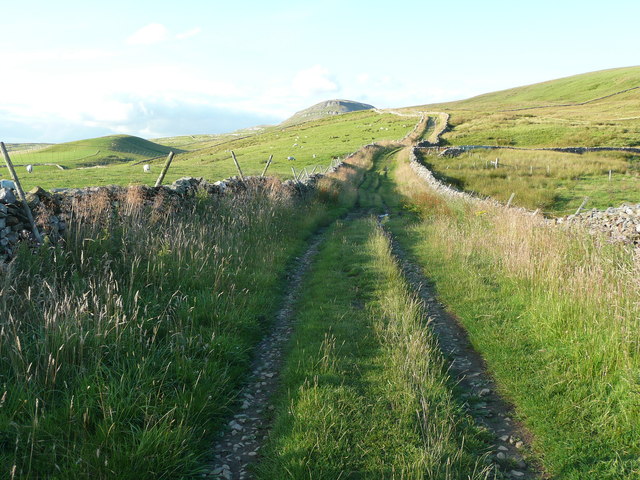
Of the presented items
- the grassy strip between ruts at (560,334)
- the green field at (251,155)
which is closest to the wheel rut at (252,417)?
the grassy strip between ruts at (560,334)

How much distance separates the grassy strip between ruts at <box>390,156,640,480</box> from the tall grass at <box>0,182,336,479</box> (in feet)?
12.5

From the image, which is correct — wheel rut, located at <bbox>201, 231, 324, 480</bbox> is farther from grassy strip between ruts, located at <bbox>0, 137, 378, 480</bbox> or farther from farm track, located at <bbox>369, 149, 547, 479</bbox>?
farm track, located at <bbox>369, 149, 547, 479</bbox>

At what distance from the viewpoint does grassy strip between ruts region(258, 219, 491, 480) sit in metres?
3.99

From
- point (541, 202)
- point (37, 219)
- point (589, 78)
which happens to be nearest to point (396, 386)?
point (37, 219)

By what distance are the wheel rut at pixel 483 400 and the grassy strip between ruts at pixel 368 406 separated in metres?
0.26

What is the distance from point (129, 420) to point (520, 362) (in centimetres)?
517

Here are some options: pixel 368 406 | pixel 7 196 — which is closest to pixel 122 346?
pixel 368 406

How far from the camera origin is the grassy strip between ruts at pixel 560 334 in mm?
4328

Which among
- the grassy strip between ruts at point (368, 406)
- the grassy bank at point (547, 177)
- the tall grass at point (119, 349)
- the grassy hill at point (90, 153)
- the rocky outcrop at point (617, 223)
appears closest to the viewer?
the tall grass at point (119, 349)

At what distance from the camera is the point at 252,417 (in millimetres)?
4977

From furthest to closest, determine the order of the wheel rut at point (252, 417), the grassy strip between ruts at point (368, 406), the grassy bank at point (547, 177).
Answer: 1. the grassy bank at point (547, 177)
2. the wheel rut at point (252, 417)
3. the grassy strip between ruts at point (368, 406)

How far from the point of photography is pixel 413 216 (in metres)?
19.1

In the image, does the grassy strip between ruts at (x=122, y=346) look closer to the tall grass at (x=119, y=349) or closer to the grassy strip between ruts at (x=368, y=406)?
the tall grass at (x=119, y=349)

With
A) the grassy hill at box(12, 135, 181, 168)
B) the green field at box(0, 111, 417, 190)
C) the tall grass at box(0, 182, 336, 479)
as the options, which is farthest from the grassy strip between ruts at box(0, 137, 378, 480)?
the grassy hill at box(12, 135, 181, 168)
